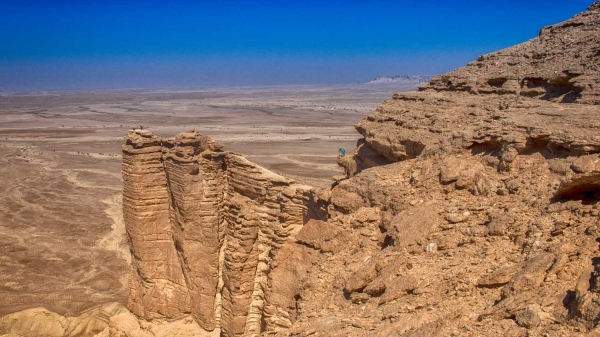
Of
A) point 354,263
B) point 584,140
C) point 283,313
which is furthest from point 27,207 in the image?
point 584,140

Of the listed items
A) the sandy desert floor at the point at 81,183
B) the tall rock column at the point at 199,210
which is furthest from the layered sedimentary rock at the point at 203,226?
the sandy desert floor at the point at 81,183

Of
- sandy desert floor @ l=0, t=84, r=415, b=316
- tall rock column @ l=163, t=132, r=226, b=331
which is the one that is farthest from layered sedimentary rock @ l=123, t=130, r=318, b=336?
sandy desert floor @ l=0, t=84, r=415, b=316

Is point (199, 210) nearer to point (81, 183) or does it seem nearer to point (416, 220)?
point (416, 220)

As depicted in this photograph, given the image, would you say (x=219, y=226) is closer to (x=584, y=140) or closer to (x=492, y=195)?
(x=492, y=195)

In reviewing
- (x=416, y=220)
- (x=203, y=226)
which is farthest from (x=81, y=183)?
(x=416, y=220)

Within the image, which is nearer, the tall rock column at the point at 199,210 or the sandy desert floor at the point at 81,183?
the tall rock column at the point at 199,210

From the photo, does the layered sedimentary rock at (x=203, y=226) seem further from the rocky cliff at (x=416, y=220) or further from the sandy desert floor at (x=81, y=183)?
the sandy desert floor at (x=81, y=183)

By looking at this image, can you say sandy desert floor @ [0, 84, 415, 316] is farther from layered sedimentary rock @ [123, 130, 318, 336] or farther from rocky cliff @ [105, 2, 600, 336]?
rocky cliff @ [105, 2, 600, 336]
